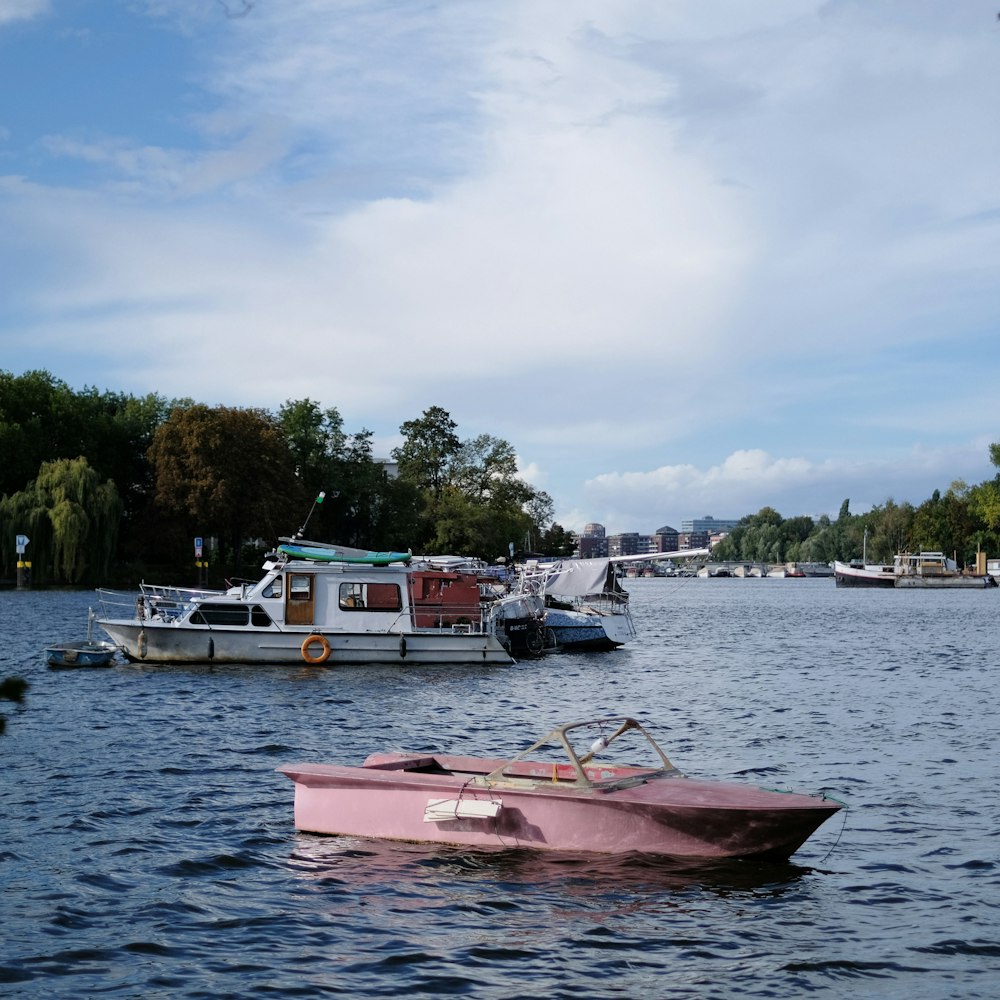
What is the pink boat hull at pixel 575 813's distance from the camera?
14.9m

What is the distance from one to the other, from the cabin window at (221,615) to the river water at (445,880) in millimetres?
8539

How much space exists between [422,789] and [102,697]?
61.0 ft

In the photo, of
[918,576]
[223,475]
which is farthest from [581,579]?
[918,576]

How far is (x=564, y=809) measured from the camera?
15164mm

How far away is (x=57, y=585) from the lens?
91938 millimetres

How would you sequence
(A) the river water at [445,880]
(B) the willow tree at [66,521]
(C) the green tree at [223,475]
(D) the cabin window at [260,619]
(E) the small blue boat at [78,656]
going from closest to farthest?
(A) the river water at [445,880] → (E) the small blue boat at [78,656] → (D) the cabin window at [260,619] → (B) the willow tree at [66,521] → (C) the green tree at [223,475]

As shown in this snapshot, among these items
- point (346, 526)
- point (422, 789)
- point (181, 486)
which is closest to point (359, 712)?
point (422, 789)

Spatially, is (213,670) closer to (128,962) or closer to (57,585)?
(128,962)

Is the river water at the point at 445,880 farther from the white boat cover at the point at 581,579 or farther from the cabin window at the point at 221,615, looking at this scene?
the white boat cover at the point at 581,579

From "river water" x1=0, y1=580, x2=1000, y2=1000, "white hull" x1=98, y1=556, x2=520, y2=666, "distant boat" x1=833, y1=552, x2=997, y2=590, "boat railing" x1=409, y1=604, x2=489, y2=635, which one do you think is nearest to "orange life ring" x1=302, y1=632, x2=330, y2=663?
"white hull" x1=98, y1=556, x2=520, y2=666

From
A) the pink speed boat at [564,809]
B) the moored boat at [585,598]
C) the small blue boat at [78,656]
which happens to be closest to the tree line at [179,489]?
the moored boat at [585,598]

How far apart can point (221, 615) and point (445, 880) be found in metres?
26.0

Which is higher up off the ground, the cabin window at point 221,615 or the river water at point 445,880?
the cabin window at point 221,615

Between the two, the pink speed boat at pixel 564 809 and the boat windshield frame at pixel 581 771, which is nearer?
the pink speed boat at pixel 564 809
